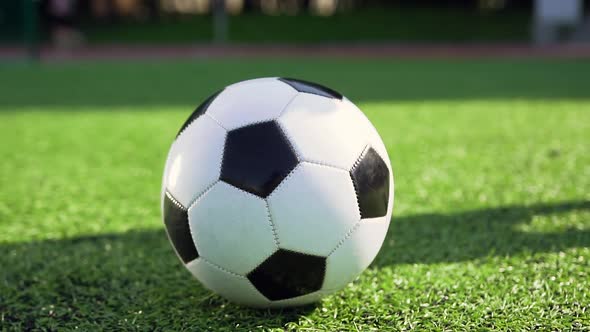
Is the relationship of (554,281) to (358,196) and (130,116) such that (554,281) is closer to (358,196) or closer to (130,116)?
(358,196)

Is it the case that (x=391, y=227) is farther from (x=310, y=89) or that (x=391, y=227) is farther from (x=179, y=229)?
(x=179, y=229)

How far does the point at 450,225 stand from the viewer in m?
3.29

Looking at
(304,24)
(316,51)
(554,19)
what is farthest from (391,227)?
(304,24)

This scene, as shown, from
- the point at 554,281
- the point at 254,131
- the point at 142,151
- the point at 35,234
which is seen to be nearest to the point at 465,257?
the point at 554,281

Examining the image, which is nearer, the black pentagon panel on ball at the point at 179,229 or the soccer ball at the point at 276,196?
the soccer ball at the point at 276,196

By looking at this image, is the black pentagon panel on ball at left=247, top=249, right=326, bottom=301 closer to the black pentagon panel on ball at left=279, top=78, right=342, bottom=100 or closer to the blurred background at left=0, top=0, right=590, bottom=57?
the black pentagon panel on ball at left=279, top=78, right=342, bottom=100

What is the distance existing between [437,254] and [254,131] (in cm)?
116

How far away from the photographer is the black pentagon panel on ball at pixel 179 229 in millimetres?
2145

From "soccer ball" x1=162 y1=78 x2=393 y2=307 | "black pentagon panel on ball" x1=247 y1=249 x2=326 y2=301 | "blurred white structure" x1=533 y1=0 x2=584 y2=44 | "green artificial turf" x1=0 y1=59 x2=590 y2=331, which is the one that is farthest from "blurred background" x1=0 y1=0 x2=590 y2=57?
"black pentagon panel on ball" x1=247 y1=249 x2=326 y2=301

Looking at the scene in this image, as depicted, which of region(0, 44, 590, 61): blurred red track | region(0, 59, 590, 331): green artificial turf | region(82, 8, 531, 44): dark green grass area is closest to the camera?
region(0, 59, 590, 331): green artificial turf

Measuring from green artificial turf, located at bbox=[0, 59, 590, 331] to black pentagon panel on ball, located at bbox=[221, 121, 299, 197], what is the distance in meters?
0.49

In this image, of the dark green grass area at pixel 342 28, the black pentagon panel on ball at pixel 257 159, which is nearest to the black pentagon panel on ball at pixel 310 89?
the black pentagon panel on ball at pixel 257 159

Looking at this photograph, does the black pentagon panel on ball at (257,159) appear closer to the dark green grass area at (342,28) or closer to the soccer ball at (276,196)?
the soccer ball at (276,196)

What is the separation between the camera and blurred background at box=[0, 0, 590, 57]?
2012 cm
